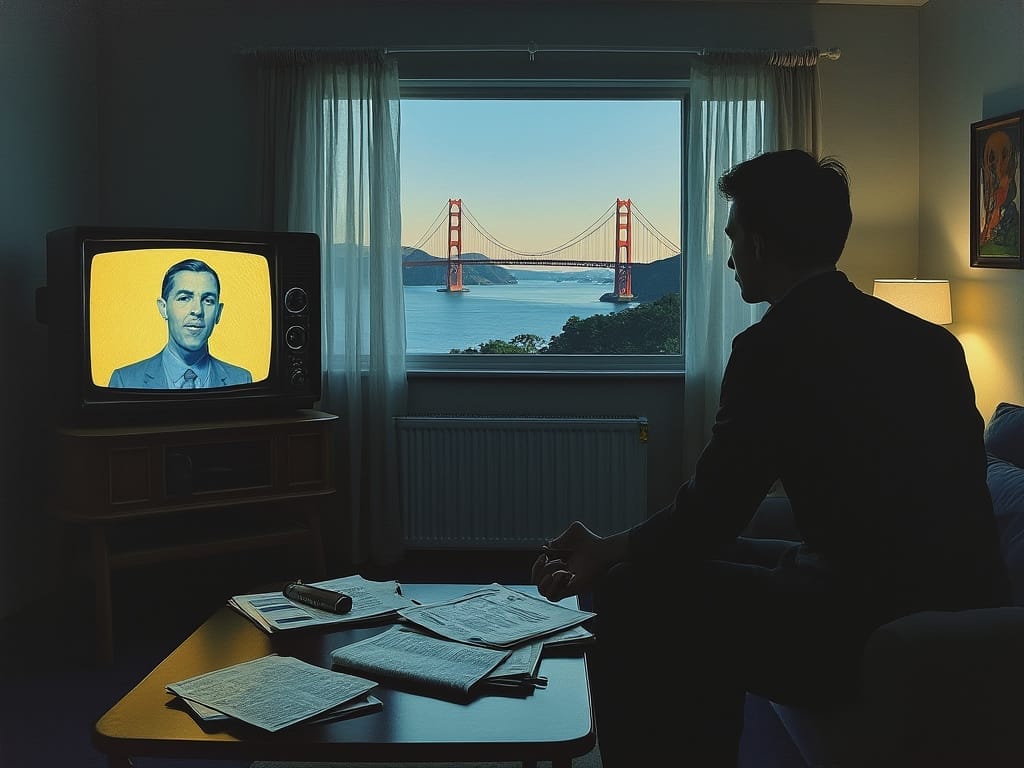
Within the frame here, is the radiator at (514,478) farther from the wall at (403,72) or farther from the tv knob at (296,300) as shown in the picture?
the tv knob at (296,300)

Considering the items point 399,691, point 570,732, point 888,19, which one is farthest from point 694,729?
point 888,19

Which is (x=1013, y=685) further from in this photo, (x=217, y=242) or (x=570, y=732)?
(x=217, y=242)

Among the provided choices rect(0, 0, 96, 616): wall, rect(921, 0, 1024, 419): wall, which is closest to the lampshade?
rect(921, 0, 1024, 419): wall

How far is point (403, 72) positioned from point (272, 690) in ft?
9.55

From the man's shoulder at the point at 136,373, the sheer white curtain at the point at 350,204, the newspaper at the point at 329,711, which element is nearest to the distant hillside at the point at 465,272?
the sheer white curtain at the point at 350,204

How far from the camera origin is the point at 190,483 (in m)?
3.15

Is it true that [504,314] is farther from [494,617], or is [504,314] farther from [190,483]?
[494,617]

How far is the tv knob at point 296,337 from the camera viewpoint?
347 cm

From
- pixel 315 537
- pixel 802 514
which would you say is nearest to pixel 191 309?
pixel 315 537

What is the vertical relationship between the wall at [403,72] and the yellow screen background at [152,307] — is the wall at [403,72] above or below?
above

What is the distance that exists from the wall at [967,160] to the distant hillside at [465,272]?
1.67 meters

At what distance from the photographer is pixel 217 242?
10.8 ft

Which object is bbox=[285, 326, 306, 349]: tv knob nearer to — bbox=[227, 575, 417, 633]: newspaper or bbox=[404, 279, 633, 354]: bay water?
bbox=[404, 279, 633, 354]: bay water

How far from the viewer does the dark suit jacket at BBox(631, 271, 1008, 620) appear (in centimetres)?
146
